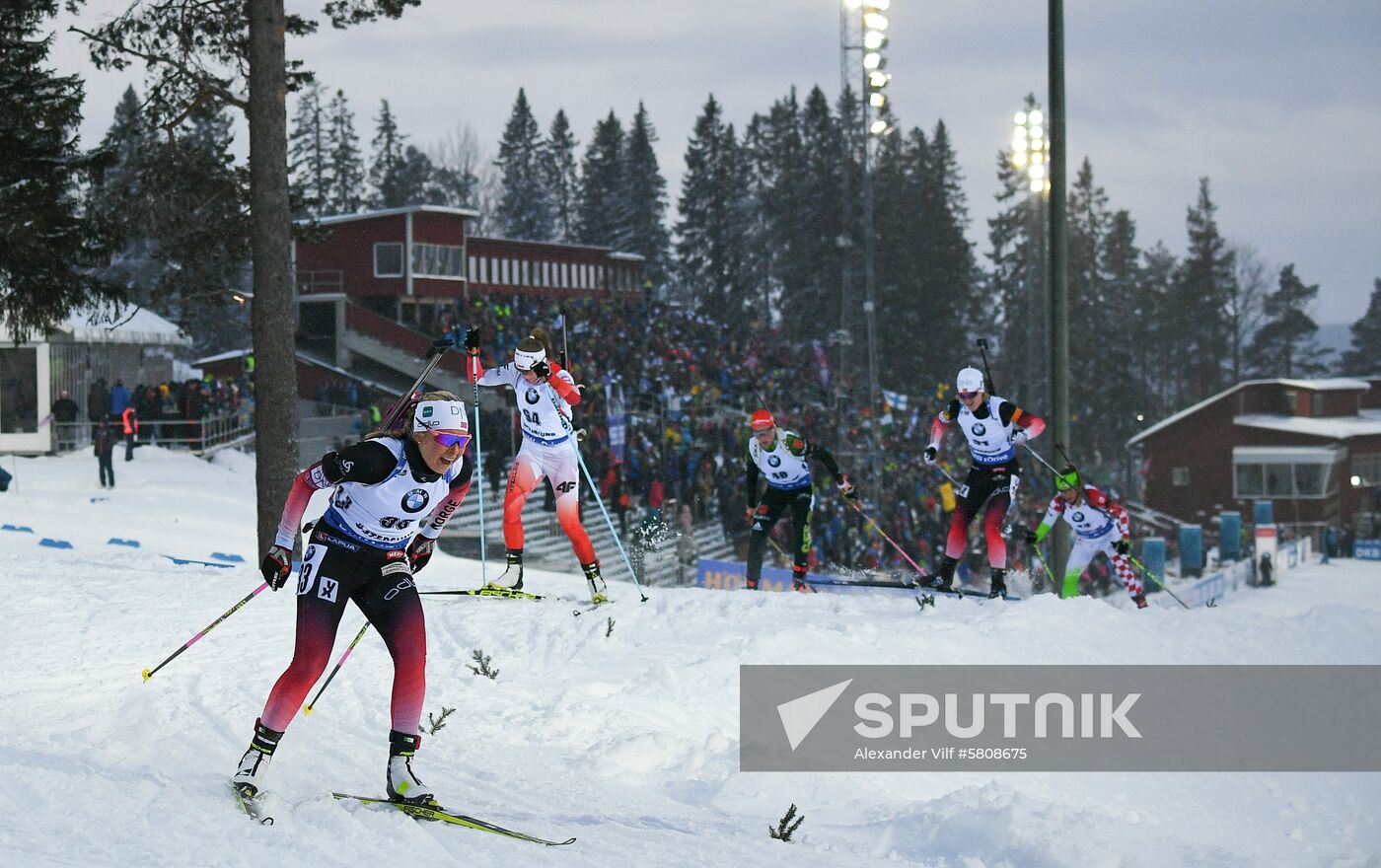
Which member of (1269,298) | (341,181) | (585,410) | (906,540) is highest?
(341,181)

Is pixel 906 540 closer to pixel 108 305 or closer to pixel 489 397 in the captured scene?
pixel 489 397

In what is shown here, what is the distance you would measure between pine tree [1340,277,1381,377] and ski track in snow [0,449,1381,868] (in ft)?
282

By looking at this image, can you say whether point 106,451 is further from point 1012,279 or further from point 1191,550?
point 1012,279

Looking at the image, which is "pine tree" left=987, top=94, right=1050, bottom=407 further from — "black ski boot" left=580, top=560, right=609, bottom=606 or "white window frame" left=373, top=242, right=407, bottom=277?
"black ski boot" left=580, top=560, right=609, bottom=606

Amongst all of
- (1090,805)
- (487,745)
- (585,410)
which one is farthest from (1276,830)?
(585,410)

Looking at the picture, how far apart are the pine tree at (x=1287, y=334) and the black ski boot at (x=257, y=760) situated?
272 ft

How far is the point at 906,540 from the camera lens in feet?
84.1

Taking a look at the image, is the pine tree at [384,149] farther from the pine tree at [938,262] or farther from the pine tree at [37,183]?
the pine tree at [37,183]

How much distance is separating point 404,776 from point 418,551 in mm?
1181

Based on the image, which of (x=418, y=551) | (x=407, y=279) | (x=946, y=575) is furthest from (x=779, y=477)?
(x=407, y=279)

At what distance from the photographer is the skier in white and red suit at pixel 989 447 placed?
39.8 ft

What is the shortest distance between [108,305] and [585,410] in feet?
40.8

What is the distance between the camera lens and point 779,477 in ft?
41.0
